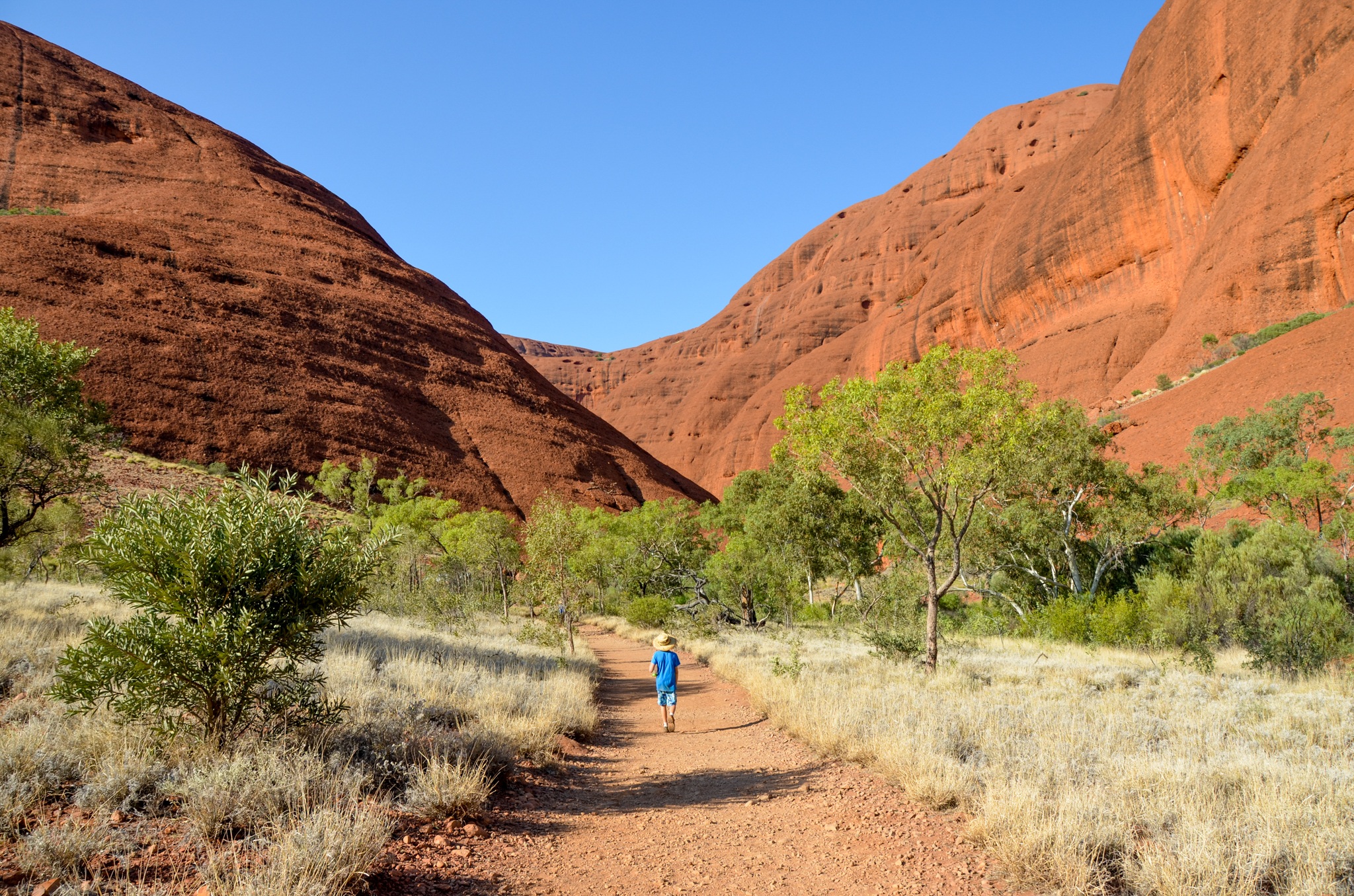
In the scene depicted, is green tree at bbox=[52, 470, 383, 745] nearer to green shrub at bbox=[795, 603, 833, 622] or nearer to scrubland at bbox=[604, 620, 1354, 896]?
scrubland at bbox=[604, 620, 1354, 896]

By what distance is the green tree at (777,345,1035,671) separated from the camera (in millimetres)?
11930

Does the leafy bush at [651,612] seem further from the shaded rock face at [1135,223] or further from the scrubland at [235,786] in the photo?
the scrubland at [235,786]

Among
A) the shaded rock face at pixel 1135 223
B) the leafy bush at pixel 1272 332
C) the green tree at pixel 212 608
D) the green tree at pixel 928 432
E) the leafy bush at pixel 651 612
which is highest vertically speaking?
the shaded rock face at pixel 1135 223

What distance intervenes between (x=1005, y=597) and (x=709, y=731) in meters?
17.2

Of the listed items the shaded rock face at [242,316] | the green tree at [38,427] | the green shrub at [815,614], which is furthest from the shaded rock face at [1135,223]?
the shaded rock face at [242,316]

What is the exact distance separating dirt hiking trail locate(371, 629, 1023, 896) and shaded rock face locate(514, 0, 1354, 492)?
28608 millimetres

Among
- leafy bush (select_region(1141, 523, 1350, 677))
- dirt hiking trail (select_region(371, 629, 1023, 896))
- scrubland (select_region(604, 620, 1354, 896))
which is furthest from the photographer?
leafy bush (select_region(1141, 523, 1350, 677))

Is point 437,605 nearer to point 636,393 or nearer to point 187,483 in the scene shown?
point 187,483

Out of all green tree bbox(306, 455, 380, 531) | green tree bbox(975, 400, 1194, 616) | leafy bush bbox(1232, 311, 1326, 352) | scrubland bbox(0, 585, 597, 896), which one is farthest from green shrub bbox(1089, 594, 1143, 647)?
green tree bbox(306, 455, 380, 531)

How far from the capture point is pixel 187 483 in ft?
128

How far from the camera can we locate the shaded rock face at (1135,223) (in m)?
37.9

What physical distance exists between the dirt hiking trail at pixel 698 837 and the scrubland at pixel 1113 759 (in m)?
0.39

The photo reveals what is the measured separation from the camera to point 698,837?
208 inches

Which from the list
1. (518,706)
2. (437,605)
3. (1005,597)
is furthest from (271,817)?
(1005,597)
